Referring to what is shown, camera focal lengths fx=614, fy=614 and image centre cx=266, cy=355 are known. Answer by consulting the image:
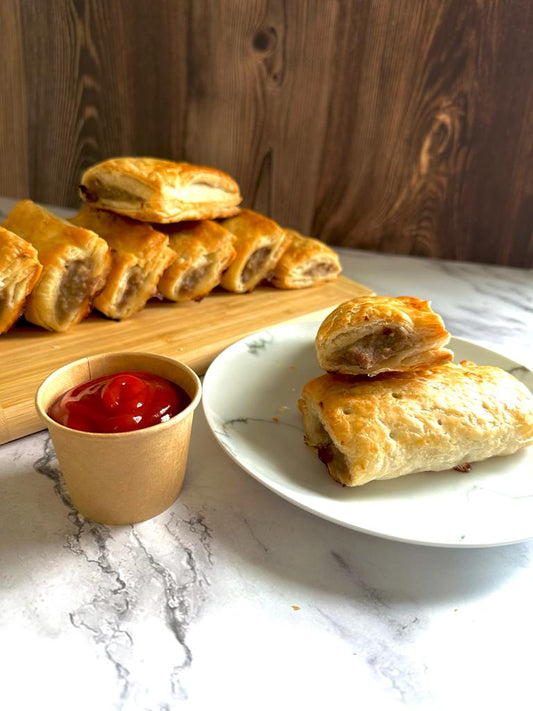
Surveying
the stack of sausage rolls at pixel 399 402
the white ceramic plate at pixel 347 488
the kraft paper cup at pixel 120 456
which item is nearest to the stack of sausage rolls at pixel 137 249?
the white ceramic plate at pixel 347 488

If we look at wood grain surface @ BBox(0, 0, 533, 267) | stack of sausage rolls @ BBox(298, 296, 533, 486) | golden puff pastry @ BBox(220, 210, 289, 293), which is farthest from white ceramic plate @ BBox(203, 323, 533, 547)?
wood grain surface @ BBox(0, 0, 533, 267)

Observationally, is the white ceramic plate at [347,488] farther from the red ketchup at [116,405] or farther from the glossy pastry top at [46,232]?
the glossy pastry top at [46,232]

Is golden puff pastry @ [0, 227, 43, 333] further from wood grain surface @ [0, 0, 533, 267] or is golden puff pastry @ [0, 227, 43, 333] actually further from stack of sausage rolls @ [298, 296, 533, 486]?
wood grain surface @ [0, 0, 533, 267]

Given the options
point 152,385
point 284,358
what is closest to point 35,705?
point 152,385

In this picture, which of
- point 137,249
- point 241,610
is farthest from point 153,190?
point 241,610

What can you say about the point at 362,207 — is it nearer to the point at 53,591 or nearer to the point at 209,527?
the point at 209,527

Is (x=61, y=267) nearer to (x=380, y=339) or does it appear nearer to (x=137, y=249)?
(x=137, y=249)
